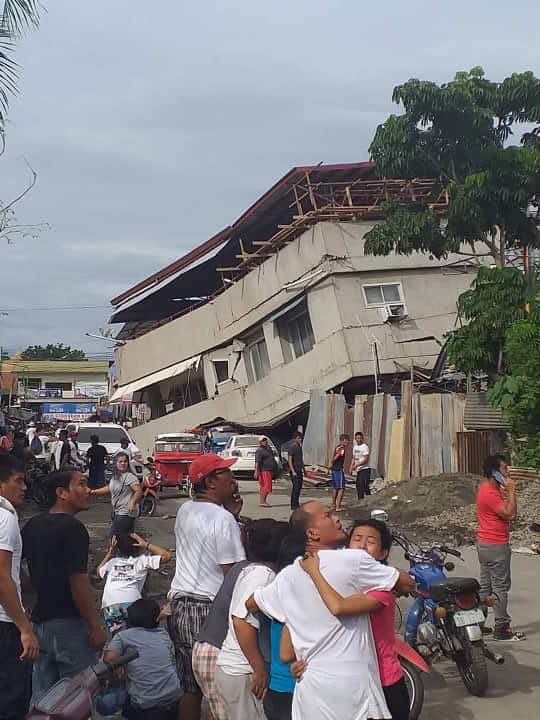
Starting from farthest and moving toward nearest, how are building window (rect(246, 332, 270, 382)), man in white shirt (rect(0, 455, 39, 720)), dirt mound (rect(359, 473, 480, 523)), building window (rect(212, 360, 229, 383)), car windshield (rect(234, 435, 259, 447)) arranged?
building window (rect(212, 360, 229, 383)) → building window (rect(246, 332, 270, 382)) → car windshield (rect(234, 435, 259, 447)) → dirt mound (rect(359, 473, 480, 523)) → man in white shirt (rect(0, 455, 39, 720))

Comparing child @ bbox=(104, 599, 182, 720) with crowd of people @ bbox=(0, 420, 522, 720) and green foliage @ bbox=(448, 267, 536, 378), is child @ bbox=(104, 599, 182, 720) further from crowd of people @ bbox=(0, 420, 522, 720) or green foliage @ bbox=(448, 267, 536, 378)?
green foliage @ bbox=(448, 267, 536, 378)

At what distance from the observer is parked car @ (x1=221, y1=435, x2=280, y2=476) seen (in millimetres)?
28672

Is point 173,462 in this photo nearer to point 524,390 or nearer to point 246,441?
point 246,441

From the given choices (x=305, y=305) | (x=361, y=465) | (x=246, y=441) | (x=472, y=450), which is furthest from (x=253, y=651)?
(x=305, y=305)

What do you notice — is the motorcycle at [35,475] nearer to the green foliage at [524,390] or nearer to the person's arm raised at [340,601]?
the green foliage at [524,390]

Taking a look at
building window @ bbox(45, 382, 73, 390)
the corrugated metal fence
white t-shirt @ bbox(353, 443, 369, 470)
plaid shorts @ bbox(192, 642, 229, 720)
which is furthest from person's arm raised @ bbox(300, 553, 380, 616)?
building window @ bbox(45, 382, 73, 390)

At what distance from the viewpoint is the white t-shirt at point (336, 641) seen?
3.69 m

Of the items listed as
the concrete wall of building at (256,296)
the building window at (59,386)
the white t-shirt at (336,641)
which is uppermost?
the building window at (59,386)

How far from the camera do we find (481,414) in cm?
1967

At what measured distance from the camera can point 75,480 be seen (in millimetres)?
5195

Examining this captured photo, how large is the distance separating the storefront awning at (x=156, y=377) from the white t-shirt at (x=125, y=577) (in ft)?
114

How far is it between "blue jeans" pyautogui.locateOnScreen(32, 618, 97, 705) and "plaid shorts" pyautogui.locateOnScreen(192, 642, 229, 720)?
2.15ft

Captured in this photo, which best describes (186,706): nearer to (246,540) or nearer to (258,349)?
(246,540)

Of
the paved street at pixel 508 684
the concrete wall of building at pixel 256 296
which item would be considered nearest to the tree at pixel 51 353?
the concrete wall of building at pixel 256 296
